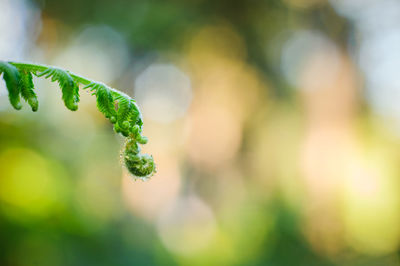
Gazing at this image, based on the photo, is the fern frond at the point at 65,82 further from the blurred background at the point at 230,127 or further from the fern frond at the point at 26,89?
the blurred background at the point at 230,127

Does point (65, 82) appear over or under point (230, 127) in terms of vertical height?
under

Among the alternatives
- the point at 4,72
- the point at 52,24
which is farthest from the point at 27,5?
the point at 4,72

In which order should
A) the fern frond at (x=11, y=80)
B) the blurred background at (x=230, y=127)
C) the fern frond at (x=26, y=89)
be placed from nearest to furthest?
the fern frond at (x=11, y=80)
the fern frond at (x=26, y=89)
the blurred background at (x=230, y=127)

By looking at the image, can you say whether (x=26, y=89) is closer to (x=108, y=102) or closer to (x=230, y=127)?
(x=108, y=102)

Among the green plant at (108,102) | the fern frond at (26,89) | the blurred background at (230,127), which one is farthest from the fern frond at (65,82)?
the blurred background at (230,127)

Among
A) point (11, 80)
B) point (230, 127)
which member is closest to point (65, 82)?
point (11, 80)
